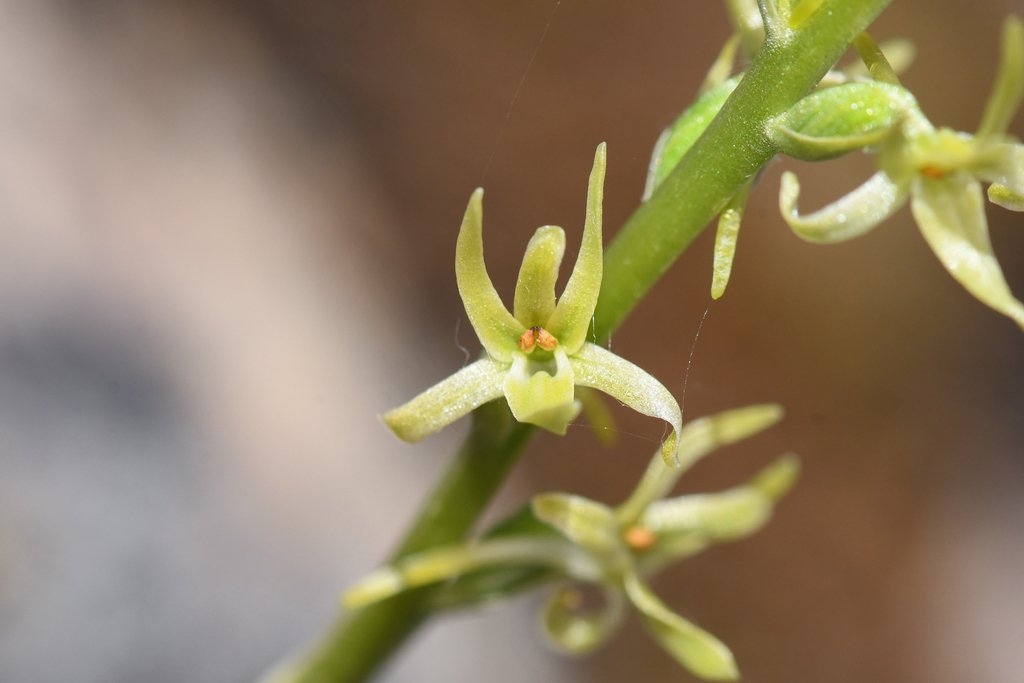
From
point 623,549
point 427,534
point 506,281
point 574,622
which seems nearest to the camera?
point 427,534

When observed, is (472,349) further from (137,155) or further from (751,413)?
(751,413)

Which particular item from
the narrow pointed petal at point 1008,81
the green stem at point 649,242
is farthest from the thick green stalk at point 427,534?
the narrow pointed petal at point 1008,81

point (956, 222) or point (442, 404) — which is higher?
point (442, 404)

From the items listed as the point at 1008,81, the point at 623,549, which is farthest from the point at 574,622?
the point at 1008,81

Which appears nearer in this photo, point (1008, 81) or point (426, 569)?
point (1008, 81)

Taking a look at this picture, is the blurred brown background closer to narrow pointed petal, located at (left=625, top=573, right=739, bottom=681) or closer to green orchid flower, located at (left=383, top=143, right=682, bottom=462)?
narrow pointed petal, located at (left=625, top=573, right=739, bottom=681)

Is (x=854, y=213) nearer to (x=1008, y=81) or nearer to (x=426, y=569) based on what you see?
(x=1008, y=81)

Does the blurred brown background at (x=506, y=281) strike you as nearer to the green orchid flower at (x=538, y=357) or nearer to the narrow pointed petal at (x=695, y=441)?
the narrow pointed petal at (x=695, y=441)
